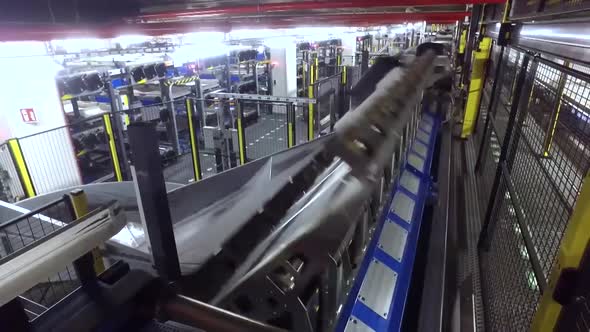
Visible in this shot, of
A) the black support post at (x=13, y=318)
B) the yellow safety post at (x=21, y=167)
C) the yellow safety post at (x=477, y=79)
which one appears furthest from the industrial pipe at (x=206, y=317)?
the yellow safety post at (x=477, y=79)

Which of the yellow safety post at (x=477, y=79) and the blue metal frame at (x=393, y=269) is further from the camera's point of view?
the yellow safety post at (x=477, y=79)

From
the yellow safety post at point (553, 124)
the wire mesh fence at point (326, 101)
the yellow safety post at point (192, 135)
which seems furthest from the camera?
the yellow safety post at point (192, 135)

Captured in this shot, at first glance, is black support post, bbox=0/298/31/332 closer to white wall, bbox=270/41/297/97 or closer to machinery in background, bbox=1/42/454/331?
machinery in background, bbox=1/42/454/331

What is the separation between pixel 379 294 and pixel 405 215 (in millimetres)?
1134

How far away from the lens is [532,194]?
205 centimetres

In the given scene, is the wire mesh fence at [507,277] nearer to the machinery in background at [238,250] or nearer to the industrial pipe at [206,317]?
the machinery in background at [238,250]

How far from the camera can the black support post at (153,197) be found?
66 centimetres

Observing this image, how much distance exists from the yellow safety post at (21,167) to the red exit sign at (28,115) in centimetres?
62

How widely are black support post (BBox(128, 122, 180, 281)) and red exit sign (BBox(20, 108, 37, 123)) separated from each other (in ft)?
17.7

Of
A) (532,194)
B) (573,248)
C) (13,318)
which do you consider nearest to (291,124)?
(532,194)

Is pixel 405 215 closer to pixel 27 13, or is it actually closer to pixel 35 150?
pixel 27 13

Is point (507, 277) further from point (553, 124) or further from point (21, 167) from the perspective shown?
point (21, 167)

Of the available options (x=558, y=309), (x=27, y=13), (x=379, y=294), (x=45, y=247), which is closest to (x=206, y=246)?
(x=45, y=247)

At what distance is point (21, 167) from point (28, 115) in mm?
833
